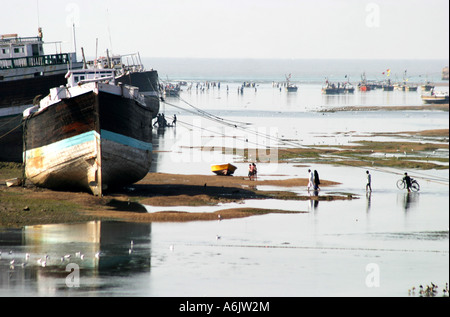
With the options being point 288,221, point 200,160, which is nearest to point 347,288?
point 288,221

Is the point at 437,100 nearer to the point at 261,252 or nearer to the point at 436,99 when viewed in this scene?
the point at 436,99

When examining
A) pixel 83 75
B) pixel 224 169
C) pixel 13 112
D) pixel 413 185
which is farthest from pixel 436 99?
pixel 83 75

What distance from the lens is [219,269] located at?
28609 millimetres

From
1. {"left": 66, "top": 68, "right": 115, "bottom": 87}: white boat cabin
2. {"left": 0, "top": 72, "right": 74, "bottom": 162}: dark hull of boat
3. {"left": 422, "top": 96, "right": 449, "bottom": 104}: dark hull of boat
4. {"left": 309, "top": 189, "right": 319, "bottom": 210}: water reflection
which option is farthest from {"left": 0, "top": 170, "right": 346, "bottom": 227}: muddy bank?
{"left": 422, "top": 96, "right": 449, "bottom": 104}: dark hull of boat

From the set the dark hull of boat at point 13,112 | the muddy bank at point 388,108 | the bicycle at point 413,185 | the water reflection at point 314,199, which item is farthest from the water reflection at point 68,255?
the muddy bank at point 388,108

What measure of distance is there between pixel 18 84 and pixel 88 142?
19701 millimetres

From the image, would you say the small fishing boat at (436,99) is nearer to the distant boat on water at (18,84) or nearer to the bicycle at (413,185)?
the distant boat on water at (18,84)

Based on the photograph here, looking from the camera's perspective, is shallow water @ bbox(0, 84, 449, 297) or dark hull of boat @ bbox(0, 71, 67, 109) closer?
shallow water @ bbox(0, 84, 449, 297)

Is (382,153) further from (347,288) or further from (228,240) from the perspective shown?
(347,288)

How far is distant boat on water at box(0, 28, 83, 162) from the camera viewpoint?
58219mm

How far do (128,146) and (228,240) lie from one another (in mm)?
12095

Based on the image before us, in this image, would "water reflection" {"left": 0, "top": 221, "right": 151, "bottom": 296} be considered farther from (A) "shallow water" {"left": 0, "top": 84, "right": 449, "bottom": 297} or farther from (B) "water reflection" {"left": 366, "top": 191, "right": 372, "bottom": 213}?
(B) "water reflection" {"left": 366, "top": 191, "right": 372, "bottom": 213}

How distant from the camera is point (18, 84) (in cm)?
5900

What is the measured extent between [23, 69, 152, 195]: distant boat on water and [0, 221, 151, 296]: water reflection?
6375 millimetres
